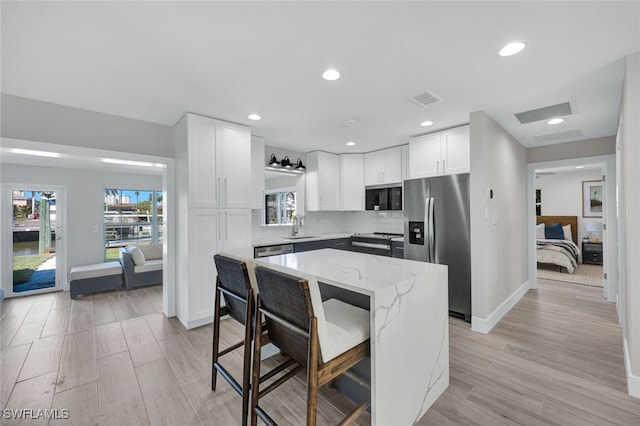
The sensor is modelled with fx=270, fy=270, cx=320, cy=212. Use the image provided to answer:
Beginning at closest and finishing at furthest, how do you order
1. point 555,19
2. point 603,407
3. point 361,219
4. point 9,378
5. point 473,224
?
1. point 555,19
2. point 603,407
3. point 9,378
4. point 473,224
5. point 361,219

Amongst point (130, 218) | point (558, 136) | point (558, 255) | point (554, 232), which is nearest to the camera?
point (558, 136)

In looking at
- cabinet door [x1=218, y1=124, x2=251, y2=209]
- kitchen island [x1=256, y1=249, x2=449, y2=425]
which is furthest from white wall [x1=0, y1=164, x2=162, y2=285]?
kitchen island [x1=256, y1=249, x2=449, y2=425]

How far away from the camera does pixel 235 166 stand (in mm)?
3523

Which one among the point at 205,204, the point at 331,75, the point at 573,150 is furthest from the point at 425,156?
the point at 205,204

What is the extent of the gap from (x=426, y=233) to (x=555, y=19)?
8.09ft

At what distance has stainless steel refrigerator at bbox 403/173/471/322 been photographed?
3.27m

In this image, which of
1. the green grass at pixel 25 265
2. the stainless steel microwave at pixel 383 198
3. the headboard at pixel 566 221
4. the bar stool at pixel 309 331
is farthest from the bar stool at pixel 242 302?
the headboard at pixel 566 221

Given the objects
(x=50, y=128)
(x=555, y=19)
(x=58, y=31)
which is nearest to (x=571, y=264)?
(x=555, y=19)

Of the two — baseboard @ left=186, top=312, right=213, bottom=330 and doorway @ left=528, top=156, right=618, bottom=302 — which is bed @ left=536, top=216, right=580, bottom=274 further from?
baseboard @ left=186, top=312, right=213, bottom=330

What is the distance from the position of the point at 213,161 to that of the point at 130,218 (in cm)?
430

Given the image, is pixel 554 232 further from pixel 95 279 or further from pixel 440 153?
pixel 95 279

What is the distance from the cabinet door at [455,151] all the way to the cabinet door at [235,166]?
2666mm

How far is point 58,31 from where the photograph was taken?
1729 mm

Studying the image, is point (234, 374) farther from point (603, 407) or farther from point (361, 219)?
point (361, 219)
